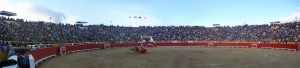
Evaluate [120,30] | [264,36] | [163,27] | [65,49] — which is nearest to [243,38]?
[264,36]

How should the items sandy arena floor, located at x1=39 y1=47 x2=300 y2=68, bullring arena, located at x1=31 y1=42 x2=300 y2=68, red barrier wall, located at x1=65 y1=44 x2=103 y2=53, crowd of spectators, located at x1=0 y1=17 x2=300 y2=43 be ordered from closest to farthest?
sandy arena floor, located at x1=39 y1=47 x2=300 y2=68 → bullring arena, located at x1=31 y1=42 x2=300 y2=68 → red barrier wall, located at x1=65 y1=44 x2=103 y2=53 → crowd of spectators, located at x1=0 y1=17 x2=300 y2=43

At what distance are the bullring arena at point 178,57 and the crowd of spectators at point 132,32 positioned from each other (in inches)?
283

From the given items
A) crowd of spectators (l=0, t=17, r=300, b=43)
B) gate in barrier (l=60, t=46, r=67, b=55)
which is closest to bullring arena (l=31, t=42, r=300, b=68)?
gate in barrier (l=60, t=46, r=67, b=55)

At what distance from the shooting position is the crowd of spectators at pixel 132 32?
45444 millimetres

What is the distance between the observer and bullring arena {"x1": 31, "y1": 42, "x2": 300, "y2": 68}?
70.2 feet

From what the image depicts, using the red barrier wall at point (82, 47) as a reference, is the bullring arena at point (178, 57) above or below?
below

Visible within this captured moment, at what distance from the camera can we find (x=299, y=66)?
19734mm

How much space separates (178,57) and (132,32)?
158ft

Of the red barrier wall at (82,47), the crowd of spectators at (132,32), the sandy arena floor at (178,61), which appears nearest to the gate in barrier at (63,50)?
the red barrier wall at (82,47)

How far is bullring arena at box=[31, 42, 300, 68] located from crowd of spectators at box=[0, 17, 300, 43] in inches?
283

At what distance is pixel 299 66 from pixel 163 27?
61.4 metres

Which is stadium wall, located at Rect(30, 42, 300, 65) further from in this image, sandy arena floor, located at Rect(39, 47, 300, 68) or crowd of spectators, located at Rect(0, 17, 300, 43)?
crowd of spectators, located at Rect(0, 17, 300, 43)

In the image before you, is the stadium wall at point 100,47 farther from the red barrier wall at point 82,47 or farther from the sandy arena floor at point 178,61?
the sandy arena floor at point 178,61

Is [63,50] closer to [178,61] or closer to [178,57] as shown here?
[178,57]
